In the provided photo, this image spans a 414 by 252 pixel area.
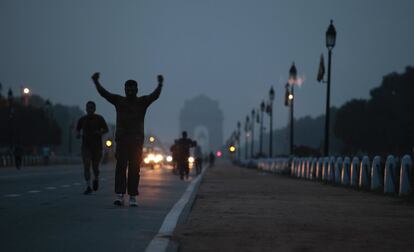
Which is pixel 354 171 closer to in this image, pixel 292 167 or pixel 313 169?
pixel 313 169

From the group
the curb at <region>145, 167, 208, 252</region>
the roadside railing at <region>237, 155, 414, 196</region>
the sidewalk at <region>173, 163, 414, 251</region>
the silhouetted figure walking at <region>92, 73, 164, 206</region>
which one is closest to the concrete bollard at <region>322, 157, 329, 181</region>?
the roadside railing at <region>237, 155, 414, 196</region>

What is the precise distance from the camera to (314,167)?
118 ft

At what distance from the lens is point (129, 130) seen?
14.0m

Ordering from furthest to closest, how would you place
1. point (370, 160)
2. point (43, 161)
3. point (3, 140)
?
point (3, 140), point (43, 161), point (370, 160)

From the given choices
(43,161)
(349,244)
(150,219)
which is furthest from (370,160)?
(43,161)

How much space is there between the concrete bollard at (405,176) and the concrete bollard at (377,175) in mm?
2648

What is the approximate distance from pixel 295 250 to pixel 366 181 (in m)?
16.7

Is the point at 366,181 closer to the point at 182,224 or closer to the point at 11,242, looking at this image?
the point at 182,224

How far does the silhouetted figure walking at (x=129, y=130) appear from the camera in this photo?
1398 cm

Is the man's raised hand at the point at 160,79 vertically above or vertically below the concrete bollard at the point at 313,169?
above

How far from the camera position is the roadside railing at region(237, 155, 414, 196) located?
1980cm

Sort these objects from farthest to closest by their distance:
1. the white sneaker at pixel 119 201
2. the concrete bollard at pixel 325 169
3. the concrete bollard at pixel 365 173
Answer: the concrete bollard at pixel 325 169
the concrete bollard at pixel 365 173
the white sneaker at pixel 119 201

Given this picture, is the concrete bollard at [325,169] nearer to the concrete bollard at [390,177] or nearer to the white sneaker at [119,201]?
the concrete bollard at [390,177]

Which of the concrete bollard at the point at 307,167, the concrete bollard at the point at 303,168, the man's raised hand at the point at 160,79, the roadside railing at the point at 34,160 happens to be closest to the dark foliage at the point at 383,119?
the roadside railing at the point at 34,160
